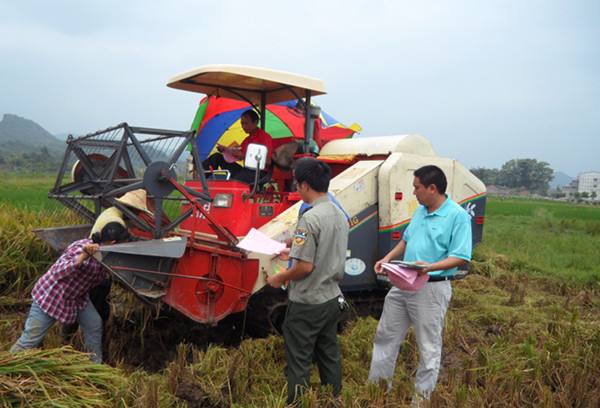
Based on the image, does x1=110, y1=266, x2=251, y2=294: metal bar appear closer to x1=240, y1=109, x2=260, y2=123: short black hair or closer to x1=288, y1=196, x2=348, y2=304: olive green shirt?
x1=288, y1=196, x2=348, y2=304: olive green shirt

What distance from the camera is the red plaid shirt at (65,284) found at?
3730mm

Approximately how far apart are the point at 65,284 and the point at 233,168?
214 centimetres

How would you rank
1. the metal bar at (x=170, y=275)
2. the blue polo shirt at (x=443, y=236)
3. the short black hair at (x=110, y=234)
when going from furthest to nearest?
the short black hair at (x=110, y=234) < the metal bar at (x=170, y=275) < the blue polo shirt at (x=443, y=236)

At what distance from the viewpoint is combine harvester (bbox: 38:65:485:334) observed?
13.0ft

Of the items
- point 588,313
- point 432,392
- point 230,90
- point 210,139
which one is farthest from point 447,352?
point 210,139

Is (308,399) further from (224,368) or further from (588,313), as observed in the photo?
(588,313)

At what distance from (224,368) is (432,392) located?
1375 mm

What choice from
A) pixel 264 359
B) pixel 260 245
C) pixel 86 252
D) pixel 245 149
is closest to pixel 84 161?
pixel 86 252

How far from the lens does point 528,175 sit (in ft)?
335

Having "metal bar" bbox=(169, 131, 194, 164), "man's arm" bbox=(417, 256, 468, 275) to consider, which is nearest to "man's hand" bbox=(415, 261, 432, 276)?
"man's arm" bbox=(417, 256, 468, 275)

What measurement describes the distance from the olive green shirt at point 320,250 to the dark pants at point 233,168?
2.13 m

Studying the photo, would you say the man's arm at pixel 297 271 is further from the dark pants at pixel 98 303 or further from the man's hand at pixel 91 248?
the dark pants at pixel 98 303

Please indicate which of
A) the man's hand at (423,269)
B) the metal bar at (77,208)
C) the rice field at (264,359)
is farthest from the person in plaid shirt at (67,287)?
the man's hand at (423,269)

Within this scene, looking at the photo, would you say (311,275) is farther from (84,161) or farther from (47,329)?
(84,161)
